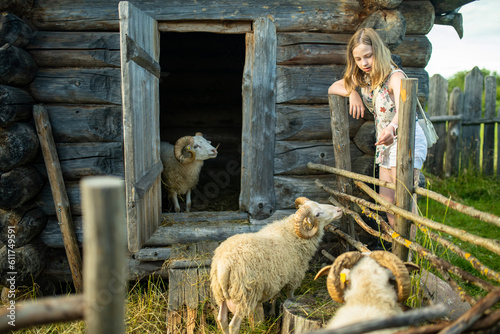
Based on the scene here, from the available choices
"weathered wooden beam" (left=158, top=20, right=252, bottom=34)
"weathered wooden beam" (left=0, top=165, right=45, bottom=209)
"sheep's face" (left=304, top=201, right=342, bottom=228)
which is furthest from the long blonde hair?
"weathered wooden beam" (left=0, top=165, right=45, bottom=209)

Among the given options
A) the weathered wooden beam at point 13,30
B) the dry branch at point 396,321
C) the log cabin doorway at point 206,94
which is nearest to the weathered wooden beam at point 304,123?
the weathered wooden beam at point 13,30

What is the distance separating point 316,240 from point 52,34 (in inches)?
146

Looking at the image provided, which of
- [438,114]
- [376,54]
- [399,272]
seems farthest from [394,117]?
[438,114]

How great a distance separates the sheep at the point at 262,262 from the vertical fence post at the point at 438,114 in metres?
6.31

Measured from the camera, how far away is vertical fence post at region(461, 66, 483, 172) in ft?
28.3

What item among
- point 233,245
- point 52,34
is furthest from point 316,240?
point 52,34

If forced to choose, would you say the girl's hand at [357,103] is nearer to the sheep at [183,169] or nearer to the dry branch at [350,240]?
the dry branch at [350,240]

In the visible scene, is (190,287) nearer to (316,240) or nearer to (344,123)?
(316,240)

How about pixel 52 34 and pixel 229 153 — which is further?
pixel 229 153

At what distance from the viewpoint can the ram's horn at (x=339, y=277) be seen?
226 cm

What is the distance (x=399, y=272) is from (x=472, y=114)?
26.3 ft

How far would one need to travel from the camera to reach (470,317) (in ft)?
6.05

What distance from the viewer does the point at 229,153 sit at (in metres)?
8.90

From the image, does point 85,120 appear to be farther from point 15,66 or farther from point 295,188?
point 295,188
